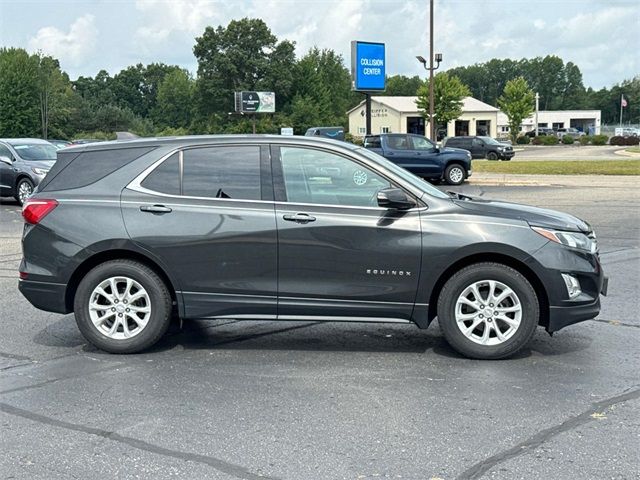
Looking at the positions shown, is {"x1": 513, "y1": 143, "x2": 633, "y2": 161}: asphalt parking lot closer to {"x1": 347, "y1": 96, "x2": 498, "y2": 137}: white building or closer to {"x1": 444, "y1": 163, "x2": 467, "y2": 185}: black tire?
{"x1": 444, "y1": 163, "x2": 467, "y2": 185}: black tire

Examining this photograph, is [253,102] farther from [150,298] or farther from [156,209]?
[150,298]

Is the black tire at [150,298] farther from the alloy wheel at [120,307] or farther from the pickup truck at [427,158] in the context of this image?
the pickup truck at [427,158]

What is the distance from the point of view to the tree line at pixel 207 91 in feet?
264

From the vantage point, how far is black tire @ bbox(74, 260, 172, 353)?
594cm

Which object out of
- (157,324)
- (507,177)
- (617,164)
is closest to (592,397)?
(157,324)

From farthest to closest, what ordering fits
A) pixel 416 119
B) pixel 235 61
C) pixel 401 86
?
pixel 401 86
pixel 235 61
pixel 416 119

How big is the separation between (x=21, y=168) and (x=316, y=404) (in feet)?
51.4

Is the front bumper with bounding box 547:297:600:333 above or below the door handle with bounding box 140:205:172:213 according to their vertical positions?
below

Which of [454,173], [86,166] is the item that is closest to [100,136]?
[454,173]

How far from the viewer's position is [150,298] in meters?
5.95

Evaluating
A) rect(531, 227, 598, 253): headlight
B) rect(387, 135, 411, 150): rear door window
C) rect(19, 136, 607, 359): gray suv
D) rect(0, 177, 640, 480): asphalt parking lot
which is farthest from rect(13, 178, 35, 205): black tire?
rect(531, 227, 598, 253): headlight

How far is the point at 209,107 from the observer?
99875 mm

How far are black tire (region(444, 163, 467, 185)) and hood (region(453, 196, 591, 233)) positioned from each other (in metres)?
18.4

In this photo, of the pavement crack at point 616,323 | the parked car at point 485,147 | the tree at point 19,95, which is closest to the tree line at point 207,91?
the tree at point 19,95
